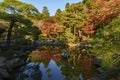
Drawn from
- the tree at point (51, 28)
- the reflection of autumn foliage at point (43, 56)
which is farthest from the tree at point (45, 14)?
the reflection of autumn foliage at point (43, 56)

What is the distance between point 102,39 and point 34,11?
14805mm

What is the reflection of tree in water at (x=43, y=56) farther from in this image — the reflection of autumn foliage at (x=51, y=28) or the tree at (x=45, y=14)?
the tree at (x=45, y=14)

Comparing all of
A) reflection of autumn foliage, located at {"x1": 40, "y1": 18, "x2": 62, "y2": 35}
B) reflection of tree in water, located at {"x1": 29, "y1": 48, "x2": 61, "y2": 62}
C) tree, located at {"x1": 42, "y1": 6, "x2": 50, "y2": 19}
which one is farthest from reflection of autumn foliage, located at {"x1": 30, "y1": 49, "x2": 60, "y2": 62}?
tree, located at {"x1": 42, "y1": 6, "x2": 50, "y2": 19}

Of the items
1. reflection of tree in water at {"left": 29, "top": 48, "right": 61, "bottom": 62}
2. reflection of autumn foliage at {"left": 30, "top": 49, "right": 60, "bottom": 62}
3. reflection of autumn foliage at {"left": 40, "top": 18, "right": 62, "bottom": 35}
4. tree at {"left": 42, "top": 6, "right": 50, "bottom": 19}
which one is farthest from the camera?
tree at {"left": 42, "top": 6, "right": 50, "bottom": 19}

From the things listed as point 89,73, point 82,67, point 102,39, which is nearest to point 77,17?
point 82,67

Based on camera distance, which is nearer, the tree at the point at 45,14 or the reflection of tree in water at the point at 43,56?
the reflection of tree in water at the point at 43,56

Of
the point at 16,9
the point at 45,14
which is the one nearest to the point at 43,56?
the point at 16,9

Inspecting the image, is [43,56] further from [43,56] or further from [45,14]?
[45,14]

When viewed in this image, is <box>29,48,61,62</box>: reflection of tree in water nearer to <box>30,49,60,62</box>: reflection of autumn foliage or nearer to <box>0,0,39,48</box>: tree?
<box>30,49,60,62</box>: reflection of autumn foliage

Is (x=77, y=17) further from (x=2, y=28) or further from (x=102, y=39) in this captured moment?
(x=102, y=39)

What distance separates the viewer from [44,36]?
163 ft

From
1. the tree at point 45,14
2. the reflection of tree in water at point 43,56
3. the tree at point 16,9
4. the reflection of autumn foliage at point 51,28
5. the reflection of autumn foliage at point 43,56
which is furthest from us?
the tree at point 45,14

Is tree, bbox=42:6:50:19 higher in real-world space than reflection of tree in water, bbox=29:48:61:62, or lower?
higher

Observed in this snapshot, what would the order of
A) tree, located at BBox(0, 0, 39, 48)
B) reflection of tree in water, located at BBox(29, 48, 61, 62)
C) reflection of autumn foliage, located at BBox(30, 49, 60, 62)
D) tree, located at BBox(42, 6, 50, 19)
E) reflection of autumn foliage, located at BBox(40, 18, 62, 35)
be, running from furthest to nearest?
1. tree, located at BBox(42, 6, 50, 19)
2. reflection of autumn foliage, located at BBox(40, 18, 62, 35)
3. reflection of autumn foliage, located at BBox(30, 49, 60, 62)
4. reflection of tree in water, located at BBox(29, 48, 61, 62)
5. tree, located at BBox(0, 0, 39, 48)
